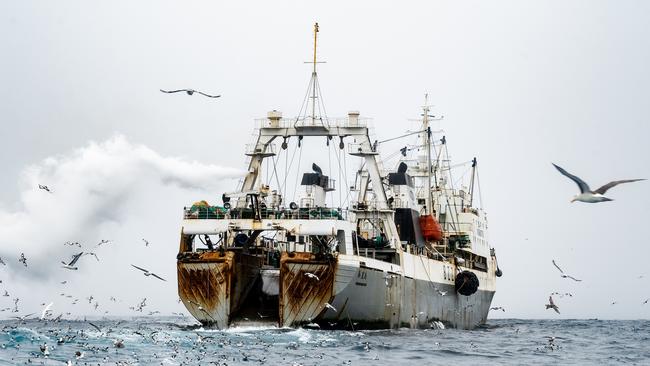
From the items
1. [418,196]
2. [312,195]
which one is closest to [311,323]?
[312,195]

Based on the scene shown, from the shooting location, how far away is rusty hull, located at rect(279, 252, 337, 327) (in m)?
55.8

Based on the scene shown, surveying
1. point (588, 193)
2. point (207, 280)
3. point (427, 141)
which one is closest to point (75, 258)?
point (207, 280)

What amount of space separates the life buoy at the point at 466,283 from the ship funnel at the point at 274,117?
20.9 m

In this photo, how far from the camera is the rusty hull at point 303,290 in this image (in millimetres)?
55781

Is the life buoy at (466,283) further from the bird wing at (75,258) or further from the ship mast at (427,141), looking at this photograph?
the bird wing at (75,258)

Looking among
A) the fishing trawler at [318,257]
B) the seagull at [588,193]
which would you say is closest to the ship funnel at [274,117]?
the fishing trawler at [318,257]

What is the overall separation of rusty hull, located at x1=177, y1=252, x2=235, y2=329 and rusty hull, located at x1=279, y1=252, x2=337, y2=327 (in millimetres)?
3053

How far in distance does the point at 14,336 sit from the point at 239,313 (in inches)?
578

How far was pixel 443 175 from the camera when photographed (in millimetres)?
90938

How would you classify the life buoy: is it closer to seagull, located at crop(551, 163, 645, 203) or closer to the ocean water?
the ocean water

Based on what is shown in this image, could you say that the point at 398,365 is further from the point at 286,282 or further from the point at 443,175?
the point at 443,175

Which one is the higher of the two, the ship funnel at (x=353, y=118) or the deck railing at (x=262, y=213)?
the ship funnel at (x=353, y=118)

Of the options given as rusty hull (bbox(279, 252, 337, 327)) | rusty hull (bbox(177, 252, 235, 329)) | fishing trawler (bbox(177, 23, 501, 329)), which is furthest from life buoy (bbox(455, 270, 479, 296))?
rusty hull (bbox(177, 252, 235, 329))

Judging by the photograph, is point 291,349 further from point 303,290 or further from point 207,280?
point 207,280
